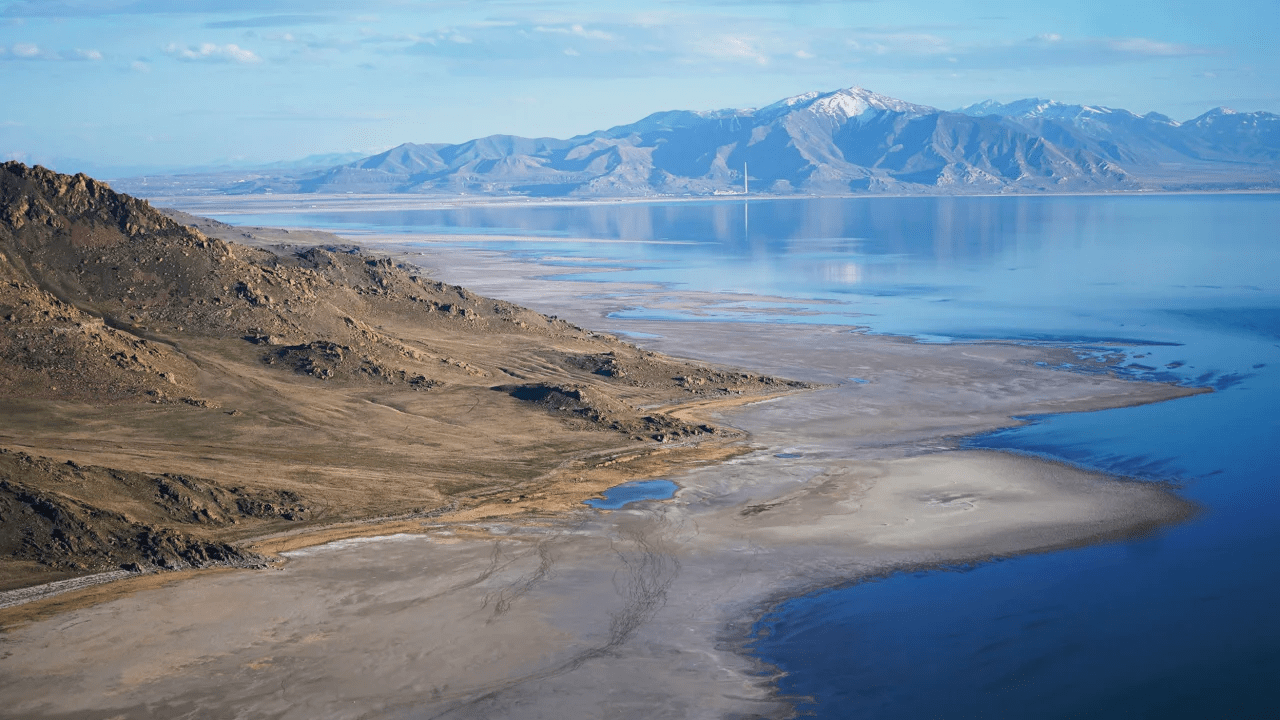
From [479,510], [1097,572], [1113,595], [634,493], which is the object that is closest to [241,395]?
[479,510]

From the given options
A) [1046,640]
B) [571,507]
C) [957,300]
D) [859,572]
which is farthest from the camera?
[957,300]

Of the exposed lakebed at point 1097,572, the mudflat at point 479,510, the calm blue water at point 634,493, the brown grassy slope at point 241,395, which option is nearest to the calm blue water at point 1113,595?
the exposed lakebed at point 1097,572

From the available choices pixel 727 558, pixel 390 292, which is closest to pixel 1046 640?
pixel 727 558

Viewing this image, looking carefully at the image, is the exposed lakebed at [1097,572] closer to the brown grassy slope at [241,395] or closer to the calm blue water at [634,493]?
the calm blue water at [634,493]

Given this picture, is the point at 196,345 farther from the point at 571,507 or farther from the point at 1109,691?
the point at 1109,691

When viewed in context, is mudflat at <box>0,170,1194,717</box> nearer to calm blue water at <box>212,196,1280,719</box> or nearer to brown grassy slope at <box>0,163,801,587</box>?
brown grassy slope at <box>0,163,801,587</box>

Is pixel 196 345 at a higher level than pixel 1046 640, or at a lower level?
higher
